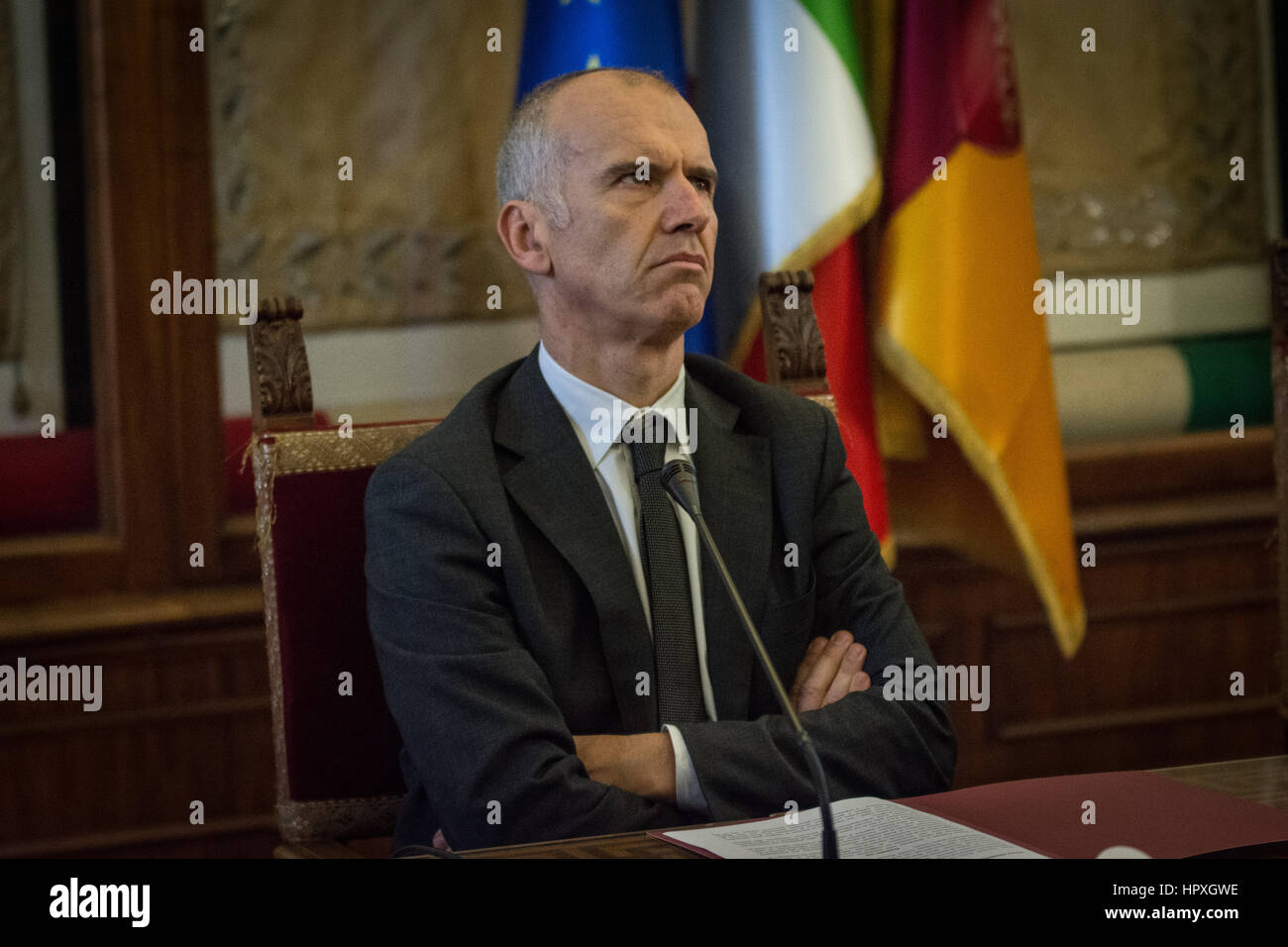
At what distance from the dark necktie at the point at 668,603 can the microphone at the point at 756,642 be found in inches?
9.6

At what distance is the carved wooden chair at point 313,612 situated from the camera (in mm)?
1648

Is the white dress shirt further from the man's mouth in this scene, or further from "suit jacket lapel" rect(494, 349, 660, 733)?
the man's mouth

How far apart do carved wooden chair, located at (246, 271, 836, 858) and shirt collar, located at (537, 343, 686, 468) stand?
0.27 meters

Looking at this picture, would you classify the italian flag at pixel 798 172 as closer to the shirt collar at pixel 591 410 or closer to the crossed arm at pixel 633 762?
the shirt collar at pixel 591 410

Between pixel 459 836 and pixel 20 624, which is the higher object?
pixel 20 624

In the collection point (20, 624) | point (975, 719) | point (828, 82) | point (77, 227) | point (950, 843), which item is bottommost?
point (975, 719)

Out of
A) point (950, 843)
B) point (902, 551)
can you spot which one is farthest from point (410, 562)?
point (902, 551)

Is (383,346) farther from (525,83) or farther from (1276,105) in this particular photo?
(1276,105)

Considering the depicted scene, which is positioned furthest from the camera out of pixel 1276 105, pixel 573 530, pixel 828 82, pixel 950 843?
pixel 1276 105

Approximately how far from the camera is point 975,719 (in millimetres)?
3279

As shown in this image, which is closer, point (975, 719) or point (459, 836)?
point (459, 836)

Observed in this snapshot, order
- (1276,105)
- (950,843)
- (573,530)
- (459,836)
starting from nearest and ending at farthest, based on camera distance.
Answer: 1. (950,843)
2. (459,836)
3. (573,530)
4. (1276,105)

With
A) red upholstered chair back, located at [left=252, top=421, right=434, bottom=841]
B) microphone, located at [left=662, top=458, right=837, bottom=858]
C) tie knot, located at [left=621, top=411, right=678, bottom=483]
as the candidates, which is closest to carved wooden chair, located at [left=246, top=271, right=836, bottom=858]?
red upholstered chair back, located at [left=252, top=421, right=434, bottom=841]

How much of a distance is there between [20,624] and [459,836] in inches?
57.2
